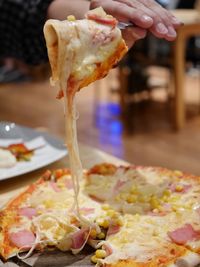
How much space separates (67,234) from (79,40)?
35cm

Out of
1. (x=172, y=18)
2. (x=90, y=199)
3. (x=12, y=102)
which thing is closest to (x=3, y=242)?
(x=90, y=199)

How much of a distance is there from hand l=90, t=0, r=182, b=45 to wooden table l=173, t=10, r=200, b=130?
2.29 metres

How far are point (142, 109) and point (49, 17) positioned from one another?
3004 mm

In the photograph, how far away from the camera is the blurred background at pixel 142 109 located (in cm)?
329

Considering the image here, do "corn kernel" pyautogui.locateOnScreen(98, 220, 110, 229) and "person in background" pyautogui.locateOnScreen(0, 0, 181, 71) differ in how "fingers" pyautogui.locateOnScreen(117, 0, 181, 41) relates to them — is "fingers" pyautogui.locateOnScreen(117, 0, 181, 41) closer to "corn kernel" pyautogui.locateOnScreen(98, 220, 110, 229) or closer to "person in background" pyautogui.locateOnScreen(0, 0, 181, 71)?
"person in background" pyautogui.locateOnScreen(0, 0, 181, 71)

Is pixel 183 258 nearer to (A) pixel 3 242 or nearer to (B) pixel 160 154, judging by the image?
(A) pixel 3 242

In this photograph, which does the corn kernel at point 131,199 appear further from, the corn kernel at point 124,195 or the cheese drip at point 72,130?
the cheese drip at point 72,130

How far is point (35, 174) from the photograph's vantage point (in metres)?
1.26

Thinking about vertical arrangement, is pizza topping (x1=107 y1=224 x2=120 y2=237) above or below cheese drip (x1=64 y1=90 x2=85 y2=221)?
below

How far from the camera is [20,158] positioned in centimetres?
129

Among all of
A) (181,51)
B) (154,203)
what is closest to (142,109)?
(181,51)

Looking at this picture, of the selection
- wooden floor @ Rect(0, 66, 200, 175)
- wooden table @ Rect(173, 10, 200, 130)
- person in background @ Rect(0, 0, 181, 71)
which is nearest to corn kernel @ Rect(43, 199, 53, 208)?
person in background @ Rect(0, 0, 181, 71)

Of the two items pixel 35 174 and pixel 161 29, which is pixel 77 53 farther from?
pixel 35 174

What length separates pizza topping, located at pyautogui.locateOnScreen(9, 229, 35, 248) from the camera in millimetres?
868
